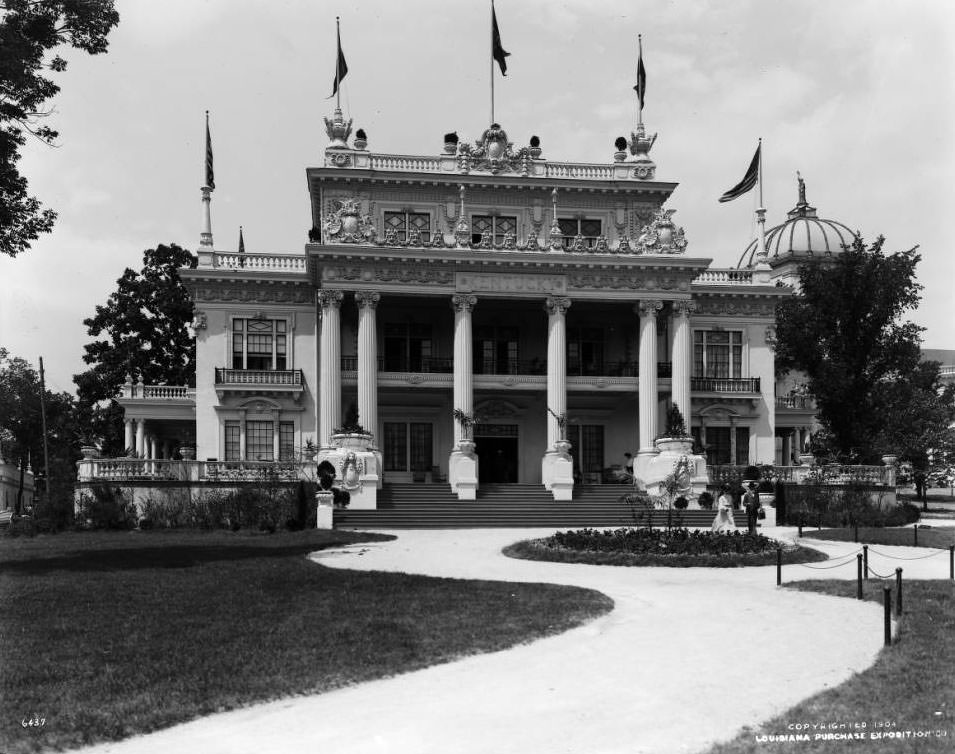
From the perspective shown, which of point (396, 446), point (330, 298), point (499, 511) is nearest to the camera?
point (499, 511)

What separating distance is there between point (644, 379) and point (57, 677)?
3322cm

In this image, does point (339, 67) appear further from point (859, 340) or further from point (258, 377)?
point (859, 340)

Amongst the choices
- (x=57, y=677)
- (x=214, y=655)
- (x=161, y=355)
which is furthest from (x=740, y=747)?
(x=161, y=355)

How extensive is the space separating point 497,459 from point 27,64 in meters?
29.6

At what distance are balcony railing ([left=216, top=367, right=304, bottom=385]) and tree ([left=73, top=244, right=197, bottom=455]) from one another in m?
11.3

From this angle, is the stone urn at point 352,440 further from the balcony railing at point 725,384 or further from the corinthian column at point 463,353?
the balcony railing at point 725,384

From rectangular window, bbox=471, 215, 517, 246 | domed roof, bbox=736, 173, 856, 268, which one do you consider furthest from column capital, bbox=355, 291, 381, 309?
domed roof, bbox=736, 173, 856, 268

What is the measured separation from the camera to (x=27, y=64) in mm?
18609

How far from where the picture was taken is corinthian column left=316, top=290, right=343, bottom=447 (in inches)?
1556

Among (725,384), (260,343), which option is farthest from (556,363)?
(260,343)

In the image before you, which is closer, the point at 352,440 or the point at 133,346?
the point at 352,440

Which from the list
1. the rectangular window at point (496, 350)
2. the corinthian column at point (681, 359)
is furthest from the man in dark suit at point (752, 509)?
the rectangular window at point (496, 350)

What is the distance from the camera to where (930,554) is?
22469mm

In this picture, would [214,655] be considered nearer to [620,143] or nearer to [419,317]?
[419,317]
